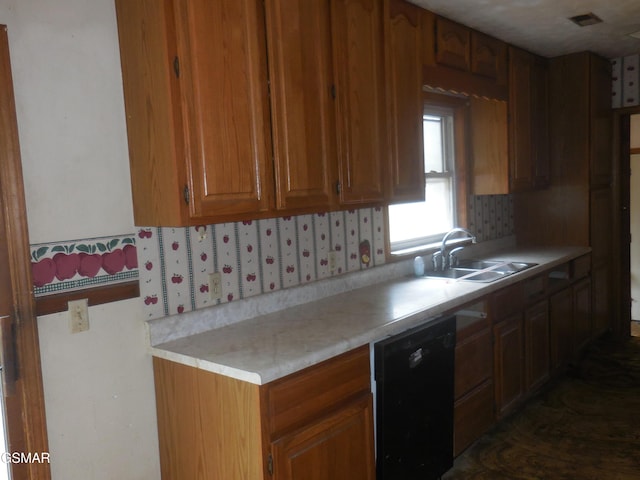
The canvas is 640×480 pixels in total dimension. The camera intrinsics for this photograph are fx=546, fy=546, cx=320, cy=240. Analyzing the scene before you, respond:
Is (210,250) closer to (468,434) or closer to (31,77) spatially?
(31,77)

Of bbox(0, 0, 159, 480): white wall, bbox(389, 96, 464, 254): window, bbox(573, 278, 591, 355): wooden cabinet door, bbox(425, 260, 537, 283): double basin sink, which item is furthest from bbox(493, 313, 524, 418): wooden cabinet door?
bbox(0, 0, 159, 480): white wall

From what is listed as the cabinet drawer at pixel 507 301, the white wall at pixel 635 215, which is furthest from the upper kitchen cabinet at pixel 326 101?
the white wall at pixel 635 215

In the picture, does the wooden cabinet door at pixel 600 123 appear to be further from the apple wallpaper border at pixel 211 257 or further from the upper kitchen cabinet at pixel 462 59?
the apple wallpaper border at pixel 211 257

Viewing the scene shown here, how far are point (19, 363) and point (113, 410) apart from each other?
15.1 inches

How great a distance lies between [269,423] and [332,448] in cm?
34

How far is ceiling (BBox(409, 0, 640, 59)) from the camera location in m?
2.97

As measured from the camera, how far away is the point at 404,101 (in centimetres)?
276

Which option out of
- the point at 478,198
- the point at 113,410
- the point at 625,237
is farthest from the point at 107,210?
the point at 625,237

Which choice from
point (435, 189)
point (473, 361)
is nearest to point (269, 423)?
point (473, 361)

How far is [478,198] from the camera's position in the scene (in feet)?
13.4

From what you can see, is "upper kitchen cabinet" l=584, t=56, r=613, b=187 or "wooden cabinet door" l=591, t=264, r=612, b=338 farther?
"wooden cabinet door" l=591, t=264, r=612, b=338

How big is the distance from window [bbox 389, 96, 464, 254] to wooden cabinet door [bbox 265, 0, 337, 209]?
133 cm

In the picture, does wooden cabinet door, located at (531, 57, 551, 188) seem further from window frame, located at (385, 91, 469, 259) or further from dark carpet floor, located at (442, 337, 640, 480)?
dark carpet floor, located at (442, 337, 640, 480)

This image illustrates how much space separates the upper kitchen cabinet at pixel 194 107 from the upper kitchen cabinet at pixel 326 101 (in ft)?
0.32
